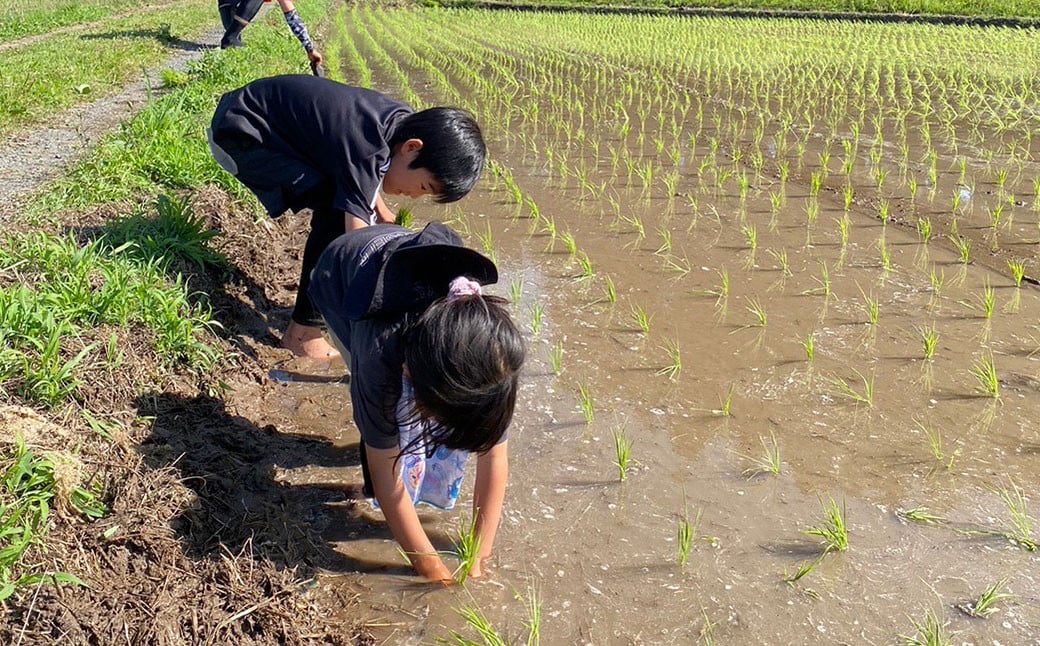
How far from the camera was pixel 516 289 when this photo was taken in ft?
11.6

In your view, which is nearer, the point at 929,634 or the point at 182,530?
the point at 929,634

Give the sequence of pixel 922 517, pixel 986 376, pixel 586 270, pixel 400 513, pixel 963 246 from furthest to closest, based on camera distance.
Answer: pixel 963 246 → pixel 586 270 → pixel 986 376 → pixel 922 517 → pixel 400 513

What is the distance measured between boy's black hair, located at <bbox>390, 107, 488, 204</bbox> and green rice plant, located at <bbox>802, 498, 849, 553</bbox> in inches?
51.7

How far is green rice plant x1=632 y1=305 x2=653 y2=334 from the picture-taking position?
320cm

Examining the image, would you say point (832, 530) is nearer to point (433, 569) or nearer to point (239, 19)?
point (433, 569)

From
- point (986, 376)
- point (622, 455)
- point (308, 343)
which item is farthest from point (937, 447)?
point (308, 343)

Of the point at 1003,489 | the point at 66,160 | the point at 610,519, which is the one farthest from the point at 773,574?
the point at 66,160

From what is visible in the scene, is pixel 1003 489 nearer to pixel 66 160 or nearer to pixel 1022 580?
pixel 1022 580

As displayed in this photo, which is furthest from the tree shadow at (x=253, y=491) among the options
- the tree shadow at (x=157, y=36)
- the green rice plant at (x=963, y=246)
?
the tree shadow at (x=157, y=36)

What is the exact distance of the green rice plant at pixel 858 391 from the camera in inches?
106

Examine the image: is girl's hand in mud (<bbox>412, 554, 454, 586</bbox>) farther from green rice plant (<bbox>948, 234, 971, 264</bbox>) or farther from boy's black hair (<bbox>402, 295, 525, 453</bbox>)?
green rice plant (<bbox>948, 234, 971, 264</bbox>)

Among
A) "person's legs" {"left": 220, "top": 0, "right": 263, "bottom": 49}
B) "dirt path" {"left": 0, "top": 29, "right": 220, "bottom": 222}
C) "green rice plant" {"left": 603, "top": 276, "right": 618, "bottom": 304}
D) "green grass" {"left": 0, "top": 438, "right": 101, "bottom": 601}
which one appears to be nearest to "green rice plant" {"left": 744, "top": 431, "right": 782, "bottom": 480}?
"green rice plant" {"left": 603, "top": 276, "right": 618, "bottom": 304}

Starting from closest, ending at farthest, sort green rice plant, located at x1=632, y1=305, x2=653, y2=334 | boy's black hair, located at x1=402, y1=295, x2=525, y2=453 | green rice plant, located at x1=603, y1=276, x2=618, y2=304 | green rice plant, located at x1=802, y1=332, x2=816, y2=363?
boy's black hair, located at x1=402, y1=295, x2=525, y2=453, green rice plant, located at x1=802, y1=332, x2=816, y2=363, green rice plant, located at x1=632, y1=305, x2=653, y2=334, green rice plant, located at x1=603, y1=276, x2=618, y2=304

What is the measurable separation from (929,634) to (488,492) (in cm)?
102
